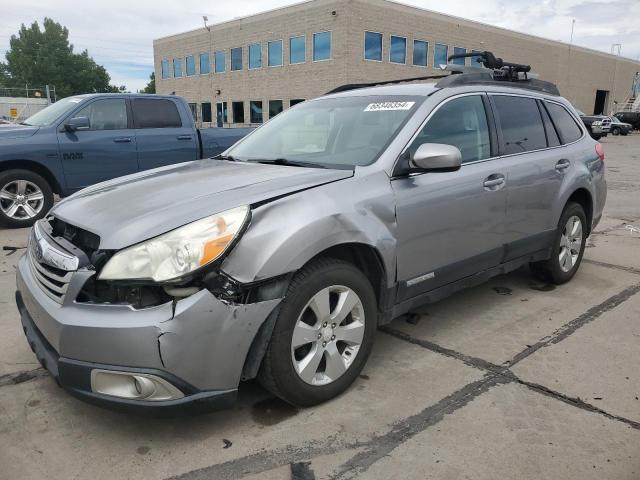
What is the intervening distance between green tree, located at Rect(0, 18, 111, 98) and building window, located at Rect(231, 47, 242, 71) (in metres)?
51.4

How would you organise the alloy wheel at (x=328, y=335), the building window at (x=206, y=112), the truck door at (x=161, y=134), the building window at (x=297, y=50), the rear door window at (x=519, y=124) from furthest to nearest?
the building window at (x=206, y=112)
the building window at (x=297, y=50)
the truck door at (x=161, y=134)
the rear door window at (x=519, y=124)
the alloy wheel at (x=328, y=335)

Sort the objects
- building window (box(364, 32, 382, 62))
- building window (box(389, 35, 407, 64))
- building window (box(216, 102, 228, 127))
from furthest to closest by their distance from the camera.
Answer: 1. building window (box(216, 102, 228, 127))
2. building window (box(389, 35, 407, 64))
3. building window (box(364, 32, 382, 62))

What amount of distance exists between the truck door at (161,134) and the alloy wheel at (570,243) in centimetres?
571

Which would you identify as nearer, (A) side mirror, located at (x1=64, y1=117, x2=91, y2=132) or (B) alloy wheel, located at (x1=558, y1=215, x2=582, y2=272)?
(B) alloy wheel, located at (x1=558, y1=215, x2=582, y2=272)

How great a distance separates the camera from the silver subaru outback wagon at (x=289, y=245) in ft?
7.70

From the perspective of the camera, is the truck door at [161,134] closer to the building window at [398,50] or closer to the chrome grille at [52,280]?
the chrome grille at [52,280]

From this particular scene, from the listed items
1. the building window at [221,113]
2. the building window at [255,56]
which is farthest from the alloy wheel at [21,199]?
the building window at [221,113]

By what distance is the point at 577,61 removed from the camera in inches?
2003

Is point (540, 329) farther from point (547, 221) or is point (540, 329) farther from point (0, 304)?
point (0, 304)

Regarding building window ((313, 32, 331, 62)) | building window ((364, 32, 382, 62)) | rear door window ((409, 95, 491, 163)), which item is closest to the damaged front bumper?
rear door window ((409, 95, 491, 163))

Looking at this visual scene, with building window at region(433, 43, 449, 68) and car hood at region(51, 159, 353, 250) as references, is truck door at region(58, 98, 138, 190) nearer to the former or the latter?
car hood at region(51, 159, 353, 250)

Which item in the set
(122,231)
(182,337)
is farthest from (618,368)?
(122,231)

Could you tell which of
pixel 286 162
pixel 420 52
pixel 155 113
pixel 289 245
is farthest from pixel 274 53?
pixel 289 245

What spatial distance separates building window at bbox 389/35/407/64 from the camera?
33688mm
